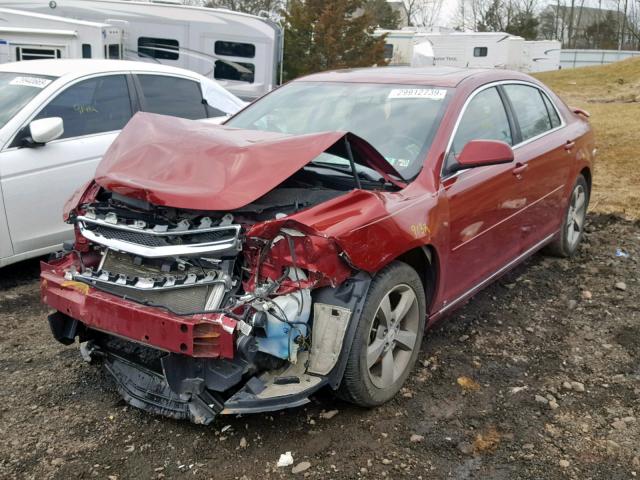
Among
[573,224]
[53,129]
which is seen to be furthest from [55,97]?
[573,224]

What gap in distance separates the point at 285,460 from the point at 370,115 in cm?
215

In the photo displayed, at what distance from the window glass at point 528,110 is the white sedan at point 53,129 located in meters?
3.21

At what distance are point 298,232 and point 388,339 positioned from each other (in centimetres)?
82

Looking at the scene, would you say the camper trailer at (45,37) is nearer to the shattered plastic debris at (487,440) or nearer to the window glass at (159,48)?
the window glass at (159,48)

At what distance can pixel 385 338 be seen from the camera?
330 cm

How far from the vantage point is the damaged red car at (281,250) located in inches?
115

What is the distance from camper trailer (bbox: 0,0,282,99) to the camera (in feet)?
42.1

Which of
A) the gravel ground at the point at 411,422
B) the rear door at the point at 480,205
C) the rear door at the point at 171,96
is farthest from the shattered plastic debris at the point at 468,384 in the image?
the rear door at the point at 171,96

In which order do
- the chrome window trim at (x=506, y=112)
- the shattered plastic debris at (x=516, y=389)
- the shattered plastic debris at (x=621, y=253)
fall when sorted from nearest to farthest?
the shattered plastic debris at (x=516, y=389) < the chrome window trim at (x=506, y=112) < the shattered plastic debris at (x=621, y=253)

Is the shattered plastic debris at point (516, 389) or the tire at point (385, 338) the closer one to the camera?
the tire at point (385, 338)

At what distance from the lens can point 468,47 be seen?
3497cm

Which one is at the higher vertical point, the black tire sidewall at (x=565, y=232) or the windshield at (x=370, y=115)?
the windshield at (x=370, y=115)

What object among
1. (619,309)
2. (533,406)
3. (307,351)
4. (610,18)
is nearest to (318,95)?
(307,351)

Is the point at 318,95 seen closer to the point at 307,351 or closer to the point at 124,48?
the point at 307,351
